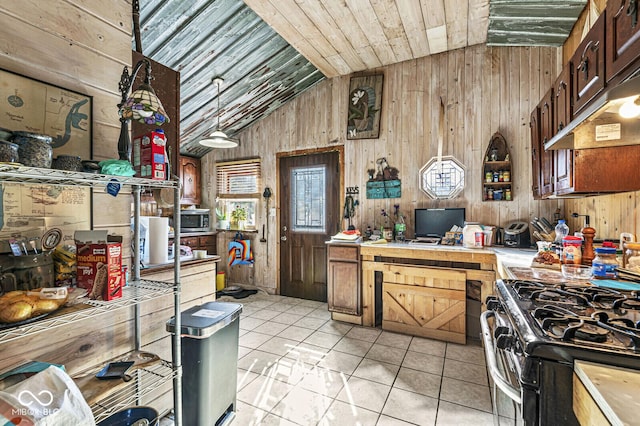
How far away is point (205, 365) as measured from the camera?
157 centimetres

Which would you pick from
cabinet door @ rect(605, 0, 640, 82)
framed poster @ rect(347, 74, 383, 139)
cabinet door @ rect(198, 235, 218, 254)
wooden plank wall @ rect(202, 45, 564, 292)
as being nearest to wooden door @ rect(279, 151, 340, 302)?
wooden plank wall @ rect(202, 45, 564, 292)

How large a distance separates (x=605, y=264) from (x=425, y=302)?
161 cm

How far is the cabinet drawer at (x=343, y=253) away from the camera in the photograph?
3.35 metres

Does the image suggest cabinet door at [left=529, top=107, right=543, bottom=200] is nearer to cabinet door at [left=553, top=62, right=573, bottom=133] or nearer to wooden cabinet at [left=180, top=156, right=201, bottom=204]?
cabinet door at [left=553, top=62, right=573, bottom=133]

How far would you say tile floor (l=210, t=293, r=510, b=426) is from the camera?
187cm

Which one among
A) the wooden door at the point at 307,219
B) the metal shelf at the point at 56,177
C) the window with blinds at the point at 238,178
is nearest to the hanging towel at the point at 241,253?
the wooden door at the point at 307,219

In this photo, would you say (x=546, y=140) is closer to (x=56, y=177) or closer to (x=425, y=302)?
(x=425, y=302)

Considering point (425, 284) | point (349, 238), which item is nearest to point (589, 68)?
point (425, 284)

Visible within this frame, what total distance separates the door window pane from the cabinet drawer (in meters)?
0.81

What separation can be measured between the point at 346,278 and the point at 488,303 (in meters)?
1.92

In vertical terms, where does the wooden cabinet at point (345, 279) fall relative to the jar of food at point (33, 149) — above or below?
below

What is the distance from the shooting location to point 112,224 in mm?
1456

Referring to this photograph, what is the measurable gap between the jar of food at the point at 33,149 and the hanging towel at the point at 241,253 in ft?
12.7

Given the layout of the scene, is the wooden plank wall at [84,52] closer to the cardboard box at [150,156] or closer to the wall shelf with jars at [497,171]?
the cardboard box at [150,156]
